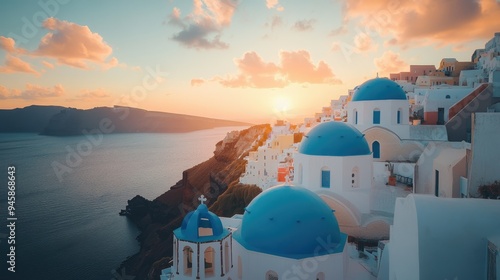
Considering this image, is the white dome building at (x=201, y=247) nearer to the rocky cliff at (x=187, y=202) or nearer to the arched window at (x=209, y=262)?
A: the arched window at (x=209, y=262)

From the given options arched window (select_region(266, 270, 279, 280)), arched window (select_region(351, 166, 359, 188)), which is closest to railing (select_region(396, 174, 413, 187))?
arched window (select_region(351, 166, 359, 188))

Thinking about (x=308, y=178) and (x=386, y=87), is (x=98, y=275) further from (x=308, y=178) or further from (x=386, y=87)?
(x=386, y=87)

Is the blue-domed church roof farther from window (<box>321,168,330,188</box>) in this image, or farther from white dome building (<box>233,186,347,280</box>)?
window (<box>321,168,330,188</box>)

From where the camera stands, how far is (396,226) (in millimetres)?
6750

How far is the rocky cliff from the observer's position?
27844 mm

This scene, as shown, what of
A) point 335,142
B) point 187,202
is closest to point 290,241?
point 335,142

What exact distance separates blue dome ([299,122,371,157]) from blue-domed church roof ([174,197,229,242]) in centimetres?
591

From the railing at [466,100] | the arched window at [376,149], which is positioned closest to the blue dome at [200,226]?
the arched window at [376,149]

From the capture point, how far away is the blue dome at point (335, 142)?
1293 cm

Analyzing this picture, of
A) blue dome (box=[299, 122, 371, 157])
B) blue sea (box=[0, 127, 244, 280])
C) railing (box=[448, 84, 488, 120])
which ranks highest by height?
railing (box=[448, 84, 488, 120])

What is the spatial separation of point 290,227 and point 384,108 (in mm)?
13606

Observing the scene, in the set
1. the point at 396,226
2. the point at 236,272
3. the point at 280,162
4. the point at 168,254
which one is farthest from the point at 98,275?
the point at 396,226

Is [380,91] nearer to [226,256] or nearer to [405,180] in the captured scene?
[405,180]

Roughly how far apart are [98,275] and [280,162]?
19105 mm
